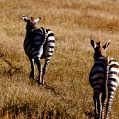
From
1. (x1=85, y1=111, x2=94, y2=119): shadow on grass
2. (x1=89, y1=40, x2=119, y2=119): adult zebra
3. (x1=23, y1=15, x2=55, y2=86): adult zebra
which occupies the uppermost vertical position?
(x1=23, y1=15, x2=55, y2=86): adult zebra

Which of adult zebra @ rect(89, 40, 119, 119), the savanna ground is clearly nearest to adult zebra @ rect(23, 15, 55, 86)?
the savanna ground

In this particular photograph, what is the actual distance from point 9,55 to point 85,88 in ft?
15.3

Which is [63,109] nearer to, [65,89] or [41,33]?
[65,89]

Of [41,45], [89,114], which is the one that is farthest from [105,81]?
[41,45]

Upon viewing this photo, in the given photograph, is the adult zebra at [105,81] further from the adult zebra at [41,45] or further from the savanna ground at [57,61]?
the adult zebra at [41,45]

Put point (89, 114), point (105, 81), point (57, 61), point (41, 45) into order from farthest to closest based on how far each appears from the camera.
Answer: point (57, 61), point (41, 45), point (89, 114), point (105, 81)

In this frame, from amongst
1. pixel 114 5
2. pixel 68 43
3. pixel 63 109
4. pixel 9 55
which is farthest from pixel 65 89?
pixel 114 5

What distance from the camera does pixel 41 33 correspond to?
1144 centimetres

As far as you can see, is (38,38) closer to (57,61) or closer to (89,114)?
(57,61)

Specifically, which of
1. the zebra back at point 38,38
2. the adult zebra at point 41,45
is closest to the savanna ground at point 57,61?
the adult zebra at point 41,45

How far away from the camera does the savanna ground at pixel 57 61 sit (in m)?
8.98

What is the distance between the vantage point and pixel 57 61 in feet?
47.9

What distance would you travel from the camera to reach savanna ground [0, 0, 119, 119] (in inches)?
353

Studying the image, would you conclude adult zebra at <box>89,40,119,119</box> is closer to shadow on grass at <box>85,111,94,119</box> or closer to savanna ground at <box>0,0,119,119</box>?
savanna ground at <box>0,0,119,119</box>
